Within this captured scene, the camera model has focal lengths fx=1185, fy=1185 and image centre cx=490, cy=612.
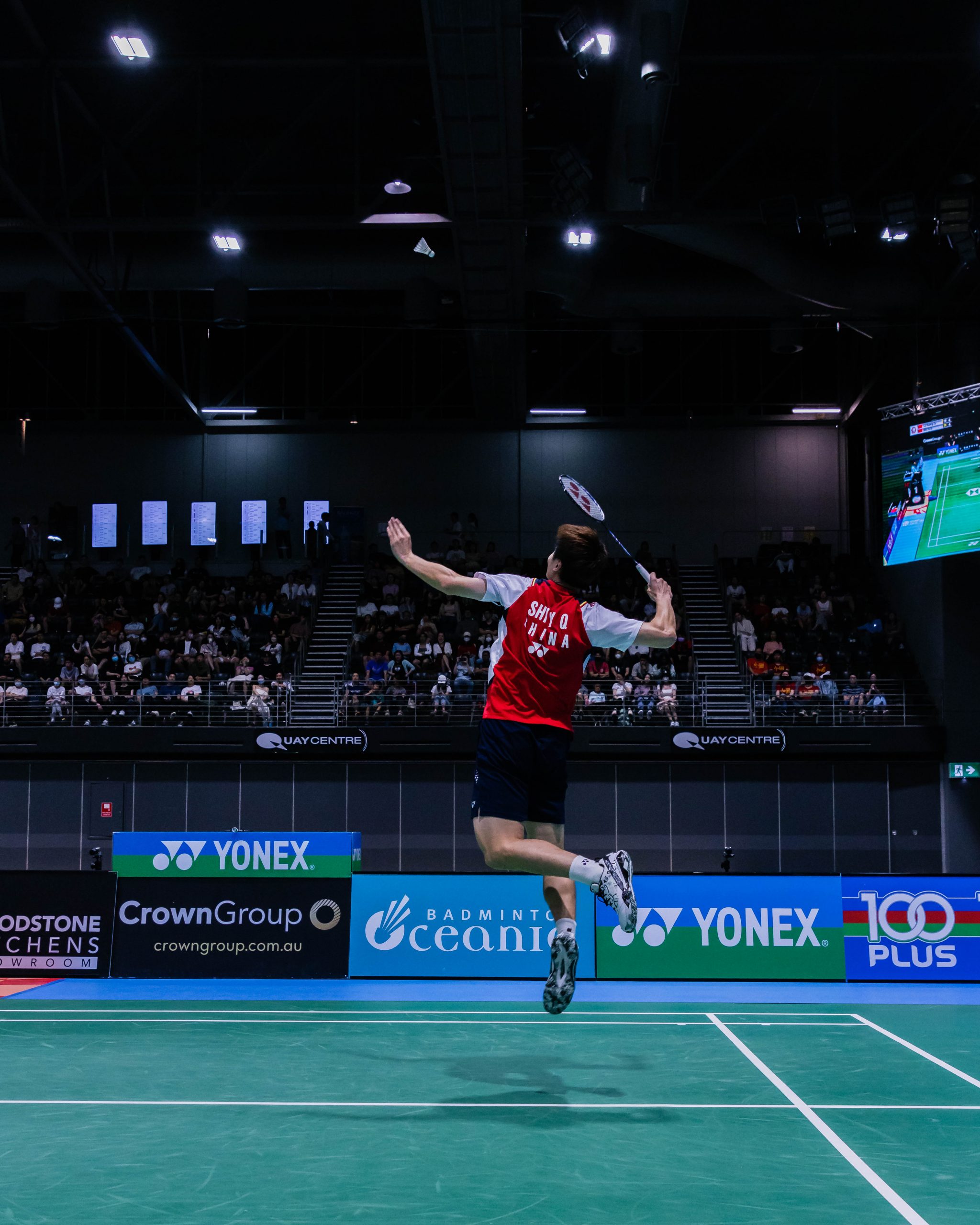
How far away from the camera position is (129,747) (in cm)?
2845

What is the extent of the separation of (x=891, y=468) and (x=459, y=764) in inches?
487

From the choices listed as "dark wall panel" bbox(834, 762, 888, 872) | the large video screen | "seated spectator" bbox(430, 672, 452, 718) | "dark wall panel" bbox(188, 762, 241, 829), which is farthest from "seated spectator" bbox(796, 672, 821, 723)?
"dark wall panel" bbox(188, 762, 241, 829)

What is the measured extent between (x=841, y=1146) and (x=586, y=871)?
6.68 feet

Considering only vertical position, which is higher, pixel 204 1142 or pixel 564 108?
pixel 564 108

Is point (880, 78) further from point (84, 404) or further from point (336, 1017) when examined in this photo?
point (84, 404)

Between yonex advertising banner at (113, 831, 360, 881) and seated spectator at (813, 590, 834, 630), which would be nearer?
yonex advertising banner at (113, 831, 360, 881)

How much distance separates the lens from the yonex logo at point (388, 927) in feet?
53.0

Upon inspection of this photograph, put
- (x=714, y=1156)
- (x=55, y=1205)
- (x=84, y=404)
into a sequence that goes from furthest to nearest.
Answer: (x=84, y=404) < (x=714, y=1156) < (x=55, y=1205)

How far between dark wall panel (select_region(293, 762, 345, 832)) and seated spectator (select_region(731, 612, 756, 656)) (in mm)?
10837

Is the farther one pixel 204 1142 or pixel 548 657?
pixel 548 657

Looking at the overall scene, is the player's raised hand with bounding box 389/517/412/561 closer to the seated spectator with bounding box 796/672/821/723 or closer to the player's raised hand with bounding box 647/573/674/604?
the player's raised hand with bounding box 647/573/674/604

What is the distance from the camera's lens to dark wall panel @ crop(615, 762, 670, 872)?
2939 cm

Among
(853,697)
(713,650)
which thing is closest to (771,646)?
(713,650)

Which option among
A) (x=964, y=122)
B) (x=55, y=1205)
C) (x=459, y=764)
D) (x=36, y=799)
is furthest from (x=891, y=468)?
(x=55, y=1205)
